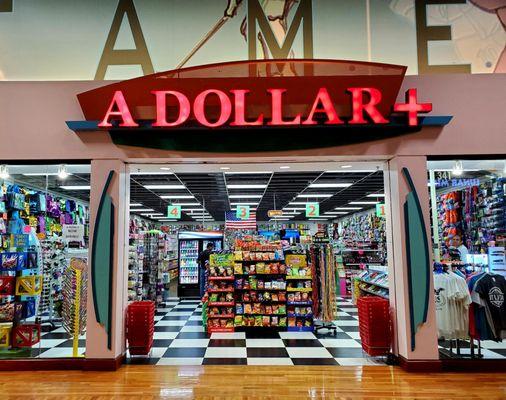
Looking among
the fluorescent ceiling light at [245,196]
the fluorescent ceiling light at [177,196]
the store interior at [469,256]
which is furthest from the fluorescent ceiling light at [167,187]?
the store interior at [469,256]

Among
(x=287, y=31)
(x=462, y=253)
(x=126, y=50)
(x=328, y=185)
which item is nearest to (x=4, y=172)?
(x=126, y=50)

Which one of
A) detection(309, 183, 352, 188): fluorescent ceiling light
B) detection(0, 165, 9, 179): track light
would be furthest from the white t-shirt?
detection(0, 165, 9, 179): track light

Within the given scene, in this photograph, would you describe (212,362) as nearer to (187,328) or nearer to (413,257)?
(187,328)

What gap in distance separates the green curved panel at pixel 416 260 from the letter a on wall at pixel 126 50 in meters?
4.14

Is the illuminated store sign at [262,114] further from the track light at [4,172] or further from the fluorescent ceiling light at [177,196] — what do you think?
the fluorescent ceiling light at [177,196]

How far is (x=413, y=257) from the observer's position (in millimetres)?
4969

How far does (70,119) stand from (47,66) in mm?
1161

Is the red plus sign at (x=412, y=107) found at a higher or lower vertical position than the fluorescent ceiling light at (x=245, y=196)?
lower

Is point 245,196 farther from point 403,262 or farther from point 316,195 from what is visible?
point 403,262

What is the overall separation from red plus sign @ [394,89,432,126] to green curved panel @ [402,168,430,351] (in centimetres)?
66

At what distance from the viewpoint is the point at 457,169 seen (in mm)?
6473

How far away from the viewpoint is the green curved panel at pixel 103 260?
16.2 ft

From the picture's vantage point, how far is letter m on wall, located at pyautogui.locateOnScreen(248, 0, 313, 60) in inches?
231

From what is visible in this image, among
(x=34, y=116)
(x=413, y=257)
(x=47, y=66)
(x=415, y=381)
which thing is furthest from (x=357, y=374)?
(x=47, y=66)
